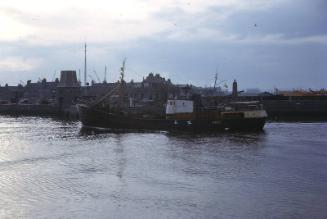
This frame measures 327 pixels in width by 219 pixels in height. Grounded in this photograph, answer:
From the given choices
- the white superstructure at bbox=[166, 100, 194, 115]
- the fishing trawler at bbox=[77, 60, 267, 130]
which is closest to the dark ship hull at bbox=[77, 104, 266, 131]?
the fishing trawler at bbox=[77, 60, 267, 130]

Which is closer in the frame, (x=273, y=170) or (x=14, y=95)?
(x=273, y=170)

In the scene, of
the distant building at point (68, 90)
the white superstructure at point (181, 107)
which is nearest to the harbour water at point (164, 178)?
the white superstructure at point (181, 107)

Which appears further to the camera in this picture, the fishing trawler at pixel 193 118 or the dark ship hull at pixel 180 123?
the fishing trawler at pixel 193 118

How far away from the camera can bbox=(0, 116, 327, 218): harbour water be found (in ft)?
70.4

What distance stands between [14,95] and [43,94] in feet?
36.6

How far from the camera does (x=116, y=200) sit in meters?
23.0

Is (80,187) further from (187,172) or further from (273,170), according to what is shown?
(273,170)

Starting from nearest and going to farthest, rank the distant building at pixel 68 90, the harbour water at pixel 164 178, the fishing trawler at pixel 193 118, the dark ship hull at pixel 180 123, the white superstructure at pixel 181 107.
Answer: the harbour water at pixel 164 178
the dark ship hull at pixel 180 123
the fishing trawler at pixel 193 118
the white superstructure at pixel 181 107
the distant building at pixel 68 90

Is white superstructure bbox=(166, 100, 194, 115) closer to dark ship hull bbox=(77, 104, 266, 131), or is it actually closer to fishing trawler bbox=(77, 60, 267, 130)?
fishing trawler bbox=(77, 60, 267, 130)

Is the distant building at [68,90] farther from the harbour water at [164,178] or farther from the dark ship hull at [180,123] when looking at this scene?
the harbour water at [164,178]

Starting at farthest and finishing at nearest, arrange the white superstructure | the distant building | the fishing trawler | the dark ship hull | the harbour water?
the distant building → the white superstructure → the fishing trawler → the dark ship hull → the harbour water

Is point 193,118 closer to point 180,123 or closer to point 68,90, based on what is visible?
point 180,123

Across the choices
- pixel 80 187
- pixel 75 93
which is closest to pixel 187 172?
pixel 80 187

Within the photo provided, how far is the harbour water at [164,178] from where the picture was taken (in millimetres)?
21469
